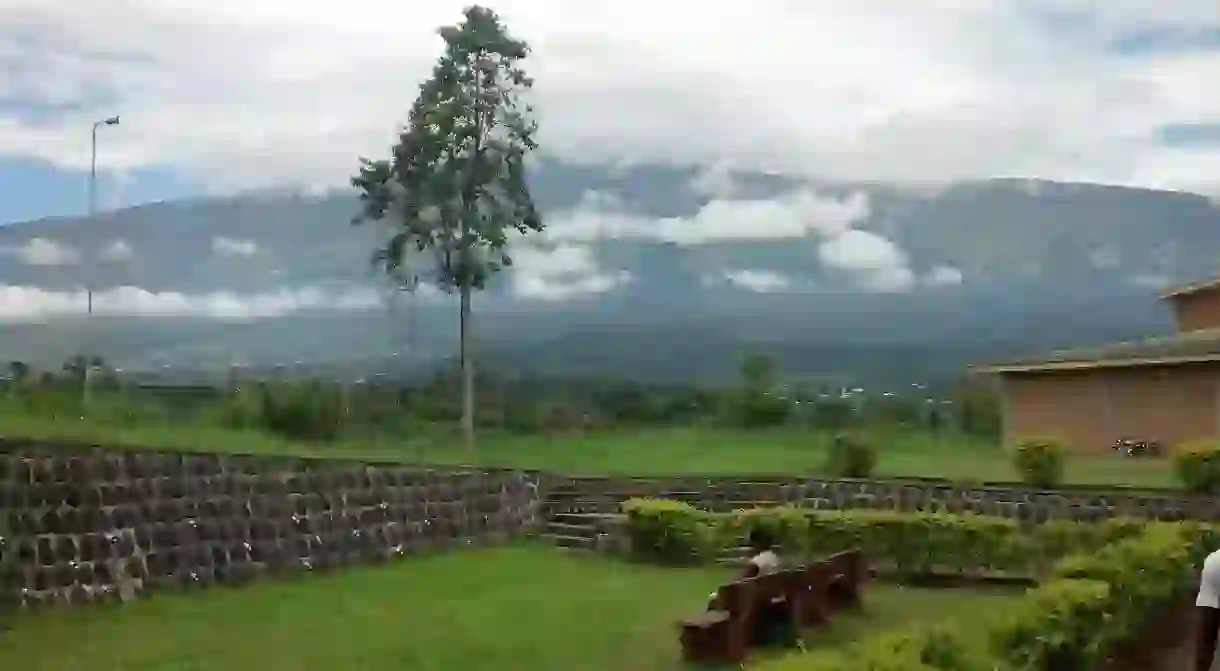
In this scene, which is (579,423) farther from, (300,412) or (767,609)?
(767,609)

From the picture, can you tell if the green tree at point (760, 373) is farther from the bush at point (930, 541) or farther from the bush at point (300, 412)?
the bush at point (930, 541)

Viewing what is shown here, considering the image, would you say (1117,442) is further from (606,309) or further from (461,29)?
(606,309)

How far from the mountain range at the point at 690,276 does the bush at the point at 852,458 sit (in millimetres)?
18877

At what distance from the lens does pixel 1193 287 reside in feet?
88.4

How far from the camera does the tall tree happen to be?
92.7 feet

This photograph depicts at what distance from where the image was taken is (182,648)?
31.6 feet

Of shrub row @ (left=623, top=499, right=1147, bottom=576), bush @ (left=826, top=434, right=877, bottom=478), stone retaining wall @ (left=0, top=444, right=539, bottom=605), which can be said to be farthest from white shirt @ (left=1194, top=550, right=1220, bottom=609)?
bush @ (left=826, top=434, right=877, bottom=478)

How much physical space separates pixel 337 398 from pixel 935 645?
20.7m

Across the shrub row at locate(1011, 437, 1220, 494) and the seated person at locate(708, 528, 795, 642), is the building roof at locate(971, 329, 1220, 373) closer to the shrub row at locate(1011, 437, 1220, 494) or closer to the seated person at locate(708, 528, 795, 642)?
the shrub row at locate(1011, 437, 1220, 494)

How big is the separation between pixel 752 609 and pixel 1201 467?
1007 centimetres

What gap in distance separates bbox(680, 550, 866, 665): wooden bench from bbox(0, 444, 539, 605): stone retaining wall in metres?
5.75

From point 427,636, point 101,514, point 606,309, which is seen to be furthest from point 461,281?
point 606,309

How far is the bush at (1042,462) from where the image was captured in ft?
59.2

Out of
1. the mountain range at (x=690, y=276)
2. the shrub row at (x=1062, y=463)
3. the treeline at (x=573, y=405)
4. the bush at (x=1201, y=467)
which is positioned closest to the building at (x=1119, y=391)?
the shrub row at (x=1062, y=463)
